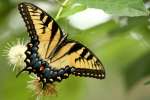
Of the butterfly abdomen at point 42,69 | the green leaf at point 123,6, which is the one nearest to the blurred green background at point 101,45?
the butterfly abdomen at point 42,69

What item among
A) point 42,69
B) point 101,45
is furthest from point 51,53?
point 101,45

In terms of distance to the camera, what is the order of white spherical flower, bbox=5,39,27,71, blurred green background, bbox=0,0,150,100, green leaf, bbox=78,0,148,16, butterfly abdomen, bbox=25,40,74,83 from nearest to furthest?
1. green leaf, bbox=78,0,148,16
2. butterfly abdomen, bbox=25,40,74,83
3. white spherical flower, bbox=5,39,27,71
4. blurred green background, bbox=0,0,150,100

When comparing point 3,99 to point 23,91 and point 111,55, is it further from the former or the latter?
point 111,55

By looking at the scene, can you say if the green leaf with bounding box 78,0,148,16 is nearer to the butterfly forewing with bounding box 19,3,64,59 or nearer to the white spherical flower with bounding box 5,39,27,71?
the butterfly forewing with bounding box 19,3,64,59

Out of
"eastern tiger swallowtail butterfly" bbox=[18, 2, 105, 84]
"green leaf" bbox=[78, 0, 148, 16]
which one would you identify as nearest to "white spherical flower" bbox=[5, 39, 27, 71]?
"eastern tiger swallowtail butterfly" bbox=[18, 2, 105, 84]

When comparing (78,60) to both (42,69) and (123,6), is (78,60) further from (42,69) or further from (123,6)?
(123,6)

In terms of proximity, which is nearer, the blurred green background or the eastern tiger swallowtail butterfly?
the eastern tiger swallowtail butterfly

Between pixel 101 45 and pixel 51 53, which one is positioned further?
pixel 101 45

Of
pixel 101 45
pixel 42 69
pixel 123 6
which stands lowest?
pixel 42 69
